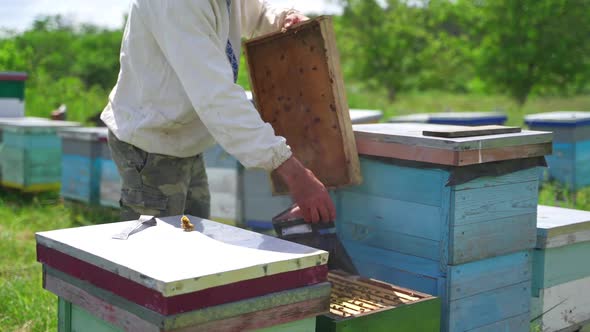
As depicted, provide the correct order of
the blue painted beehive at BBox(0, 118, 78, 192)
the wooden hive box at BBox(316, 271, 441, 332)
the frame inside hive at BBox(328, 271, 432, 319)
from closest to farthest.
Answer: the wooden hive box at BBox(316, 271, 441, 332) → the frame inside hive at BBox(328, 271, 432, 319) → the blue painted beehive at BBox(0, 118, 78, 192)

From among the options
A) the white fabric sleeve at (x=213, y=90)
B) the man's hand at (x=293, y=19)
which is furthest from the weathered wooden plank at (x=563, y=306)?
the man's hand at (x=293, y=19)

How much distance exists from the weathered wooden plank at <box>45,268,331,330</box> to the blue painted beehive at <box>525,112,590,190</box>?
16.8ft

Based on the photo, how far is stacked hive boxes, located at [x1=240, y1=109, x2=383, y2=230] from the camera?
4.82 metres

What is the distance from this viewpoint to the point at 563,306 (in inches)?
109

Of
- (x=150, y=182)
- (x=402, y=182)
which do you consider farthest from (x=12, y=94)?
(x=402, y=182)

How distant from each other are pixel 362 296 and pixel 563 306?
1.10 m

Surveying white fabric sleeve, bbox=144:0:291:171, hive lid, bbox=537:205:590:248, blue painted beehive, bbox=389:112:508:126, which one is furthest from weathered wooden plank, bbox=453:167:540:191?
blue painted beehive, bbox=389:112:508:126

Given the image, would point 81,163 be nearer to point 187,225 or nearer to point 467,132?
point 187,225

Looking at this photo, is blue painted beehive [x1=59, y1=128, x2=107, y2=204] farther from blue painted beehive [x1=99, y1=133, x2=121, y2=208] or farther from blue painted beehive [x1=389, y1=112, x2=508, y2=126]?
blue painted beehive [x1=389, y1=112, x2=508, y2=126]

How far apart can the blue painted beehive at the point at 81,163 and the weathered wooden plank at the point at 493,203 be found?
410cm

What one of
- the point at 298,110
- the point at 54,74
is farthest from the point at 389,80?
the point at 298,110

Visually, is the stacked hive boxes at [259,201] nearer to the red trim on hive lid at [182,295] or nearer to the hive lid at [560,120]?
the hive lid at [560,120]

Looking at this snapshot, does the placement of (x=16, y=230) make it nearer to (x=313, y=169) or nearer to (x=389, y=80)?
(x=313, y=169)

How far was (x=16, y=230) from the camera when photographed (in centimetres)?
526
